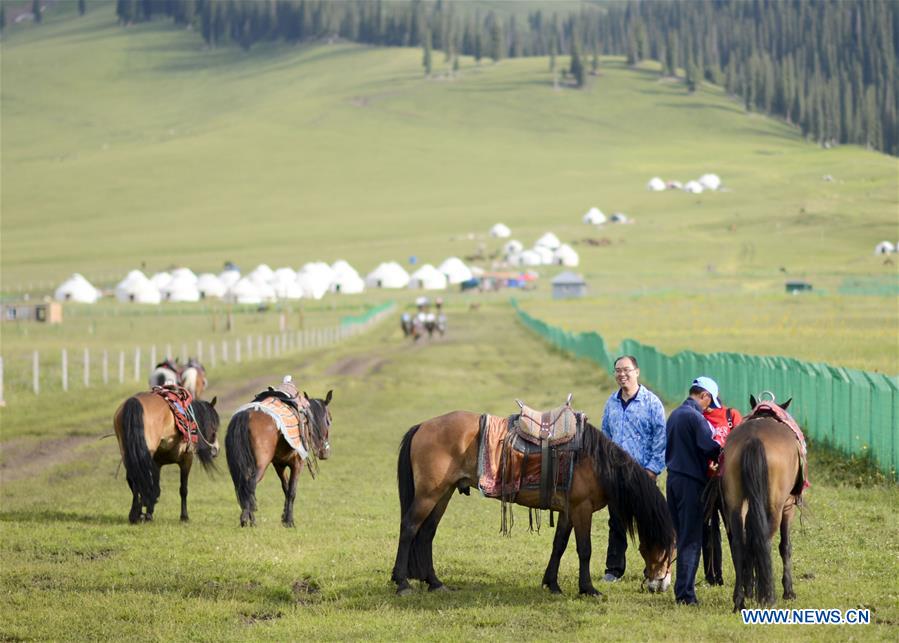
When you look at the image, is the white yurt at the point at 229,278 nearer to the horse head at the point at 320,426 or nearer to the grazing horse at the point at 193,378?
the grazing horse at the point at 193,378

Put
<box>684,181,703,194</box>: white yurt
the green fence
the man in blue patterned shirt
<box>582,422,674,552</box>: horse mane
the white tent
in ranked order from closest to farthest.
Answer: <box>582,422,674,552</box>: horse mane
the man in blue patterned shirt
the green fence
the white tent
<box>684,181,703,194</box>: white yurt

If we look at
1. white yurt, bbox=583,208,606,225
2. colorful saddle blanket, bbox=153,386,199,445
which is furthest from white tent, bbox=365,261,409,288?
colorful saddle blanket, bbox=153,386,199,445

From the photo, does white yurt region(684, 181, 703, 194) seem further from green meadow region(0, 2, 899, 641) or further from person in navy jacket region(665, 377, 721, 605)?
person in navy jacket region(665, 377, 721, 605)

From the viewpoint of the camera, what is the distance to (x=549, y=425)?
36.1ft

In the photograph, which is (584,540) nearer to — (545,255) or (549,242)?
(545,255)

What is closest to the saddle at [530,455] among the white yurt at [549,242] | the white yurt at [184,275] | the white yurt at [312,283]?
the white yurt at [312,283]

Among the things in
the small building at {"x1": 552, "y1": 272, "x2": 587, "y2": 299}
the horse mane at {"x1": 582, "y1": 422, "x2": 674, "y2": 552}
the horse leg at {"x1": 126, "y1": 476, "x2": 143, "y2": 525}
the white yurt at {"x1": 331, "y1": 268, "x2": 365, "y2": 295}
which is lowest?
the white yurt at {"x1": 331, "y1": 268, "x2": 365, "y2": 295}

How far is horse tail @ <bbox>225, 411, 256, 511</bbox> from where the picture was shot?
14695mm

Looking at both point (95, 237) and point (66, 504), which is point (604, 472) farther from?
point (95, 237)

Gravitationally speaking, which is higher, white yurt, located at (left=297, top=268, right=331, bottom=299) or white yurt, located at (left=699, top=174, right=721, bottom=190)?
white yurt, located at (left=699, top=174, right=721, bottom=190)

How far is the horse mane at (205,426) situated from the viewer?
16297 mm

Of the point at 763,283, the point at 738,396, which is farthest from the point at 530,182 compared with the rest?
the point at 738,396

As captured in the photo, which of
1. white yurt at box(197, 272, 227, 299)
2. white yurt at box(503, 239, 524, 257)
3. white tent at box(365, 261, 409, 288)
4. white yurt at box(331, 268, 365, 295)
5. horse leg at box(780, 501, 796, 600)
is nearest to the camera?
horse leg at box(780, 501, 796, 600)

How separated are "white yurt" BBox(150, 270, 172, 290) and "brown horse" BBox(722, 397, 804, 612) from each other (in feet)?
364
